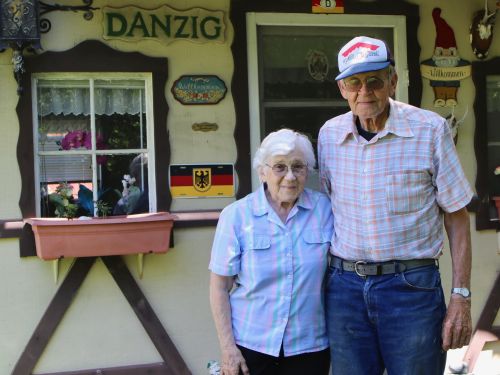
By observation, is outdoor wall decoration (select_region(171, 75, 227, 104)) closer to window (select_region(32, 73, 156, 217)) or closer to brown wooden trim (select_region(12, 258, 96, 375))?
window (select_region(32, 73, 156, 217))

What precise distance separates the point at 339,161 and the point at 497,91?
100 inches

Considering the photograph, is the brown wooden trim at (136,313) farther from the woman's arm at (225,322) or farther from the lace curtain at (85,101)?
the woman's arm at (225,322)

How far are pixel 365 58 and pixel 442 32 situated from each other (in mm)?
2244

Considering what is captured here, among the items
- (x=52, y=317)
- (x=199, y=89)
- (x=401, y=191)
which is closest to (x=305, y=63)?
(x=199, y=89)

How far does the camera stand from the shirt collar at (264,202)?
2244mm

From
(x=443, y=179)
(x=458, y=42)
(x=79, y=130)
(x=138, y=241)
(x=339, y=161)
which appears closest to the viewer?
(x=443, y=179)

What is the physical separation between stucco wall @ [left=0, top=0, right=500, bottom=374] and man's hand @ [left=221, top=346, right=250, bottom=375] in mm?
1631

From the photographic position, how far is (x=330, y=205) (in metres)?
2.33

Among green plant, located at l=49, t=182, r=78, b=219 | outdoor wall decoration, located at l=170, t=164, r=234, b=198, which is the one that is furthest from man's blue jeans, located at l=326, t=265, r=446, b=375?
green plant, located at l=49, t=182, r=78, b=219

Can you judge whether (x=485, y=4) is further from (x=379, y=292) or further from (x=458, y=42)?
(x=379, y=292)

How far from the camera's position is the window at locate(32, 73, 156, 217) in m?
3.75

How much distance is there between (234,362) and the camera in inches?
87.0

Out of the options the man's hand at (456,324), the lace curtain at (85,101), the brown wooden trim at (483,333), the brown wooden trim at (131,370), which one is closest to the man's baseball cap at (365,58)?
the man's hand at (456,324)

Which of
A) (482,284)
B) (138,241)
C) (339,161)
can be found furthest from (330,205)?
(482,284)
